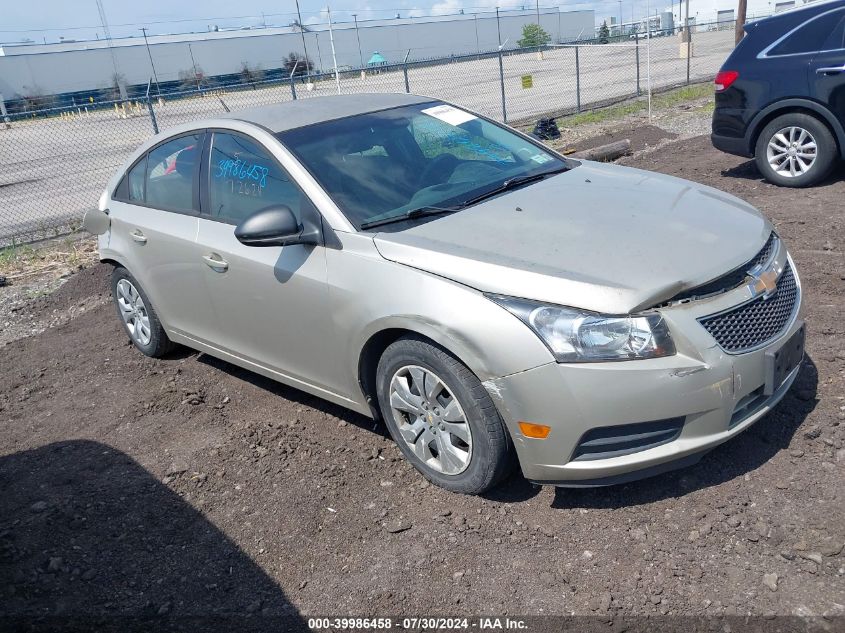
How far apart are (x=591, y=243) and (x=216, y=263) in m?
2.14

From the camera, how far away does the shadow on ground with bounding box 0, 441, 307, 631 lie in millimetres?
3137

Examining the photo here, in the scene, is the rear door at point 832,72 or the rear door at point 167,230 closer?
A: the rear door at point 167,230

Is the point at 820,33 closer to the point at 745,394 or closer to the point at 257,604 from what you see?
the point at 745,394

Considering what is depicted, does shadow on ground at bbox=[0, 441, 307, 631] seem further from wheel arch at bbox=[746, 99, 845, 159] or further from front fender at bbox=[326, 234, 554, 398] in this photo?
wheel arch at bbox=[746, 99, 845, 159]

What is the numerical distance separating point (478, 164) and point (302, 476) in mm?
1950

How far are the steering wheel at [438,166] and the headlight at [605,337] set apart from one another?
1.42m

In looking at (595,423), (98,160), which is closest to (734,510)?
(595,423)

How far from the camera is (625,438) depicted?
10.0 ft

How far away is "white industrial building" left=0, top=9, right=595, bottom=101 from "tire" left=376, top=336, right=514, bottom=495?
4327 centimetres

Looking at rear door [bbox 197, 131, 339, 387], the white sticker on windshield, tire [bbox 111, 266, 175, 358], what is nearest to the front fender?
rear door [bbox 197, 131, 339, 387]

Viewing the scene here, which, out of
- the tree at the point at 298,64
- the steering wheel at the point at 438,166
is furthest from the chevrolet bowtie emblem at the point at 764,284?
the tree at the point at 298,64

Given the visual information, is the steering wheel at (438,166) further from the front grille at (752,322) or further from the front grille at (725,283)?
the front grille at (752,322)

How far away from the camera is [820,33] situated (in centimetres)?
779

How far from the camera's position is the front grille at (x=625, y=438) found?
304 centimetres
